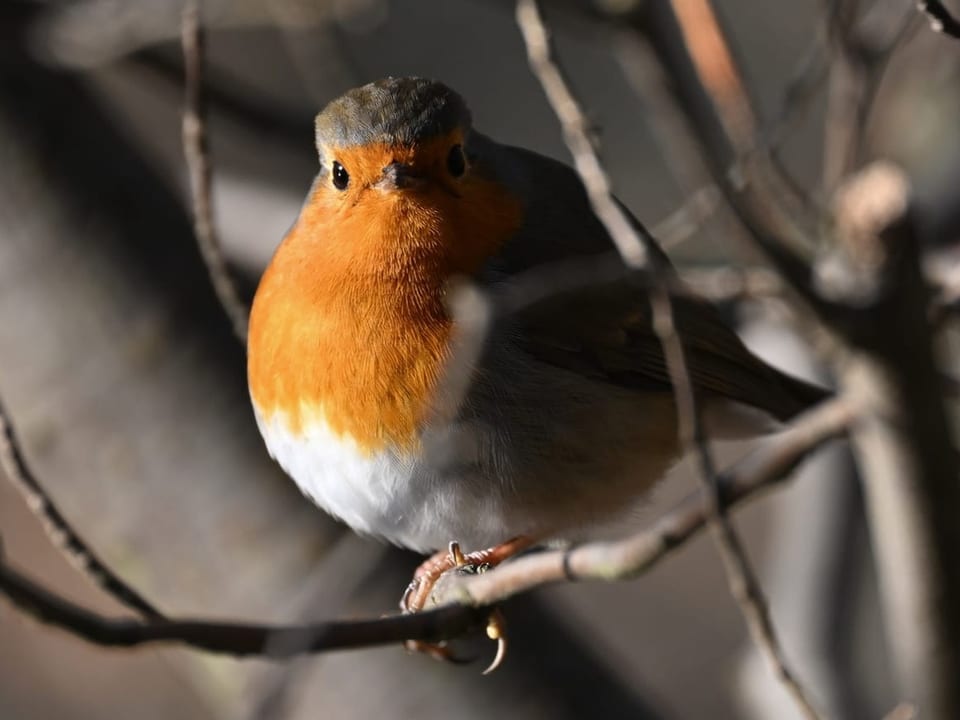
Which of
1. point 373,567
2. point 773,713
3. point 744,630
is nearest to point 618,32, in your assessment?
point 373,567

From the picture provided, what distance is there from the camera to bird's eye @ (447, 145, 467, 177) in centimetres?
303

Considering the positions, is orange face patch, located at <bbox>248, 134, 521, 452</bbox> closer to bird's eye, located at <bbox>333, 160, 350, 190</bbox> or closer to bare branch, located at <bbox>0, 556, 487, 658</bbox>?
bird's eye, located at <bbox>333, 160, 350, 190</bbox>

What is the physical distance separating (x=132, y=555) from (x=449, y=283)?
4.22ft

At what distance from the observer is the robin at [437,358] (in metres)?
2.87

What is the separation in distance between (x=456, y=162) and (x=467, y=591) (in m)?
1.01

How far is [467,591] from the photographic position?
2.48 metres

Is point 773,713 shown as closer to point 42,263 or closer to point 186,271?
point 186,271

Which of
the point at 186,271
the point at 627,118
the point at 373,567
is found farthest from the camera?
the point at 627,118

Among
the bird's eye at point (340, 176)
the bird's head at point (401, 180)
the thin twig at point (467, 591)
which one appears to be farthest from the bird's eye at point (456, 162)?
the thin twig at point (467, 591)

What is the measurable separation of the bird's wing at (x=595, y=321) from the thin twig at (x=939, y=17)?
0.97m

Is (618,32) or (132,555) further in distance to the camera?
(132,555)

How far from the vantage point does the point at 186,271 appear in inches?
146

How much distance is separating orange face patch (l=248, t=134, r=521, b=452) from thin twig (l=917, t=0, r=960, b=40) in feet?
3.75

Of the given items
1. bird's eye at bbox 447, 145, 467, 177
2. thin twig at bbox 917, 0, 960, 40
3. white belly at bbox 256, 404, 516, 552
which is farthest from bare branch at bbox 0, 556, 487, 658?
thin twig at bbox 917, 0, 960, 40
